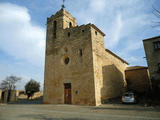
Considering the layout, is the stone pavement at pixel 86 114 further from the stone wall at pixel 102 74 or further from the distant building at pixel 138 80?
the distant building at pixel 138 80

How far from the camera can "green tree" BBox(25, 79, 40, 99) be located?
30.1 m

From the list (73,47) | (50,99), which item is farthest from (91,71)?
(50,99)

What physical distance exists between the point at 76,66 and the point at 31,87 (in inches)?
810

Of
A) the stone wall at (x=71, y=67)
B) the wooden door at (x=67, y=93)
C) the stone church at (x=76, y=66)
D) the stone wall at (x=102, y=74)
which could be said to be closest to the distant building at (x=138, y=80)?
the stone church at (x=76, y=66)

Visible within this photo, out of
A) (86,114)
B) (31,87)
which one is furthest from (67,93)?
(31,87)

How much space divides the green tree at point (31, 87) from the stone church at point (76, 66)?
620 inches

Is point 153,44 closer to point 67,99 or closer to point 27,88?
point 67,99

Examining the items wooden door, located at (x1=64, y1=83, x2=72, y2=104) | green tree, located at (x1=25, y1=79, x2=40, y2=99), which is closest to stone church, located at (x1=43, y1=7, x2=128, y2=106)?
wooden door, located at (x1=64, y1=83, x2=72, y2=104)

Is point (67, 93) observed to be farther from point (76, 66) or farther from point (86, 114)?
point (86, 114)

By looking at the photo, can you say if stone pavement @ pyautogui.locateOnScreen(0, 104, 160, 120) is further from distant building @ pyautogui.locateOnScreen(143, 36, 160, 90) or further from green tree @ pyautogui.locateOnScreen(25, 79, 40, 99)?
green tree @ pyautogui.locateOnScreen(25, 79, 40, 99)

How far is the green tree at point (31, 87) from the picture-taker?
30.1 meters

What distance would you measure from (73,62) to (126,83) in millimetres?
13328

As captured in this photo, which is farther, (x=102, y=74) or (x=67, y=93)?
(x=102, y=74)

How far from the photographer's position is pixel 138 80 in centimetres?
2155
